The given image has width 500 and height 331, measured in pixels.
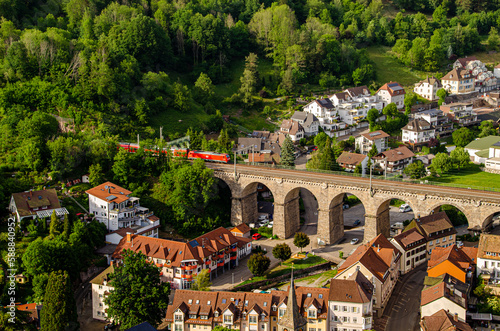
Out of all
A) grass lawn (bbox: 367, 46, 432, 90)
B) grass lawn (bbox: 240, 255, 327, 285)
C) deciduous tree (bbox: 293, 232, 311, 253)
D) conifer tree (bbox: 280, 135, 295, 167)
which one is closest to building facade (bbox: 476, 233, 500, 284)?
grass lawn (bbox: 240, 255, 327, 285)

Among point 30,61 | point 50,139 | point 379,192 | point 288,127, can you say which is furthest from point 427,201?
point 30,61

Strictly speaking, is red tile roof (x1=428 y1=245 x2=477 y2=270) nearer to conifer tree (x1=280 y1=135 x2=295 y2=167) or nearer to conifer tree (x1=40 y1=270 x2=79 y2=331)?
conifer tree (x1=280 y1=135 x2=295 y2=167)

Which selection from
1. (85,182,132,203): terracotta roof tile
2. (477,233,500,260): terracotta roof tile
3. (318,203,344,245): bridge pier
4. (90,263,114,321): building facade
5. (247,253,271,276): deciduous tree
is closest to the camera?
(90,263,114,321): building facade

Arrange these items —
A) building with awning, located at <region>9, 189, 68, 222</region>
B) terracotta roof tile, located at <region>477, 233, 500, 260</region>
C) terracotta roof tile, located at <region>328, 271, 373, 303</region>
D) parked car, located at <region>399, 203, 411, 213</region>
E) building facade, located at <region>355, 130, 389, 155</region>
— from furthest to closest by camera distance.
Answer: building facade, located at <region>355, 130, 389, 155</region> < parked car, located at <region>399, 203, 411, 213</region> < building with awning, located at <region>9, 189, 68, 222</region> < terracotta roof tile, located at <region>477, 233, 500, 260</region> < terracotta roof tile, located at <region>328, 271, 373, 303</region>

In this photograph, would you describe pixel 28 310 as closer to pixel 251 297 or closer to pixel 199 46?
pixel 251 297

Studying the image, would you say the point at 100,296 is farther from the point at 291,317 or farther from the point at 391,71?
the point at 391,71

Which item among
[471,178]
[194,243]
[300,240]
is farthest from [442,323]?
[471,178]

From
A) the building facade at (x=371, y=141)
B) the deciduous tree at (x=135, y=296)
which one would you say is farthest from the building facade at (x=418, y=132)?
the deciduous tree at (x=135, y=296)
